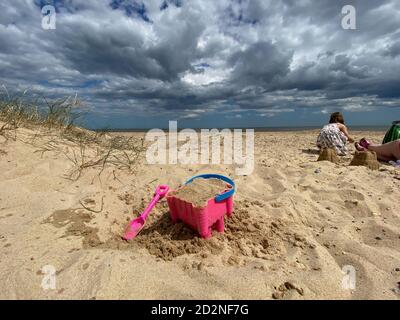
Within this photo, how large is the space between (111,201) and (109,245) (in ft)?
2.23

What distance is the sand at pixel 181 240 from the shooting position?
147cm

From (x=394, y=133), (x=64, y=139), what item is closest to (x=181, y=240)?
(x=64, y=139)

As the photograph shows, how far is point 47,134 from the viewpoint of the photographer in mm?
3855

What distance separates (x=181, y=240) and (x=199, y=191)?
0.40 metres

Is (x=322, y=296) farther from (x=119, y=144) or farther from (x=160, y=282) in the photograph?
(x=119, y=144)

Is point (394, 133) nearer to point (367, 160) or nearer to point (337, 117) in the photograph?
point (337, 117)

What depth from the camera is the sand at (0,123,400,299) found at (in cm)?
147

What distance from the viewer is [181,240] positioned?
188cm

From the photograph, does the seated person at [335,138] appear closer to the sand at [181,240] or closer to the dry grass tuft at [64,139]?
the sand at [181,240]

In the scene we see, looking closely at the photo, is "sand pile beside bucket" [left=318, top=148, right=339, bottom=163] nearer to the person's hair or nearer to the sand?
the sand

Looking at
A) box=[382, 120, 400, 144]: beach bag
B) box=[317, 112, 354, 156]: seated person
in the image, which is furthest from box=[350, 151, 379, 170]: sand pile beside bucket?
box=[382, 120, 400, 144]: beach bag

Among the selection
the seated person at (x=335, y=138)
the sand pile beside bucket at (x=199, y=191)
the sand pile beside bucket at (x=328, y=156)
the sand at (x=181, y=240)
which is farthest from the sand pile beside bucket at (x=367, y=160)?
the sand pile beside bucket at (x=199, y=191)

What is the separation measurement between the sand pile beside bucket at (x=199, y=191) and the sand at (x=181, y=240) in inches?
10.8

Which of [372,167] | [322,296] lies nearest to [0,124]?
[322,296]
